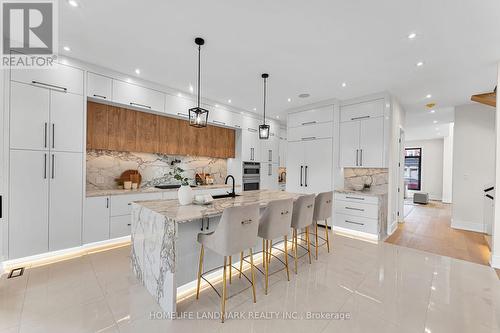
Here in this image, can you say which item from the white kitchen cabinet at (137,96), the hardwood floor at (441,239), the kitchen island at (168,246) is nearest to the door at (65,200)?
the white kitchen cabinet at (137,96)

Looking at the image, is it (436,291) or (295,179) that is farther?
(295,179)

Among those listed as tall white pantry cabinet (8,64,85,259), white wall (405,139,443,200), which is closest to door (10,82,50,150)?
tall white pantry cabinet (8,64,85,259)

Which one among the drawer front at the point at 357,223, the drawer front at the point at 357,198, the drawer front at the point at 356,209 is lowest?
the drawer front at the point at 357,223

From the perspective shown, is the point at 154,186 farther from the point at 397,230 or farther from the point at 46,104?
the point at 397,230

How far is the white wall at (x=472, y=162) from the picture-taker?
15.1 feet

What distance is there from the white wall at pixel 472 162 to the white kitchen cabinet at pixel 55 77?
740cm

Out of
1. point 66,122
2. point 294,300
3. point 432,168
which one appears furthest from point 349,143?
point 432,168

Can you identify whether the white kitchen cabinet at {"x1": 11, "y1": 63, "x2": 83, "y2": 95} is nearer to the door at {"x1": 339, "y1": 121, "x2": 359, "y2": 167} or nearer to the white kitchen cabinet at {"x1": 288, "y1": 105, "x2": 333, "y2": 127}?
the white kitchen cabinet at {"x1": 288, "y1": 105, "x2": 333, "y2": 127}

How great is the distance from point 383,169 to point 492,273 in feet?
6.93

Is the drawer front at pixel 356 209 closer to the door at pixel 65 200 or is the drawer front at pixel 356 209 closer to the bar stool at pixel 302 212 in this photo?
the bar stool at pixel 302 212

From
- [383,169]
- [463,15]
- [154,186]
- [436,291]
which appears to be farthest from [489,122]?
[154,186]

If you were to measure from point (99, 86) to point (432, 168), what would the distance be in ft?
38.1

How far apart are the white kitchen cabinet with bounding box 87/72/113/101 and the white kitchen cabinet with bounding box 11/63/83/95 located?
0.11 metres

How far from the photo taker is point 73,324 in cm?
178
